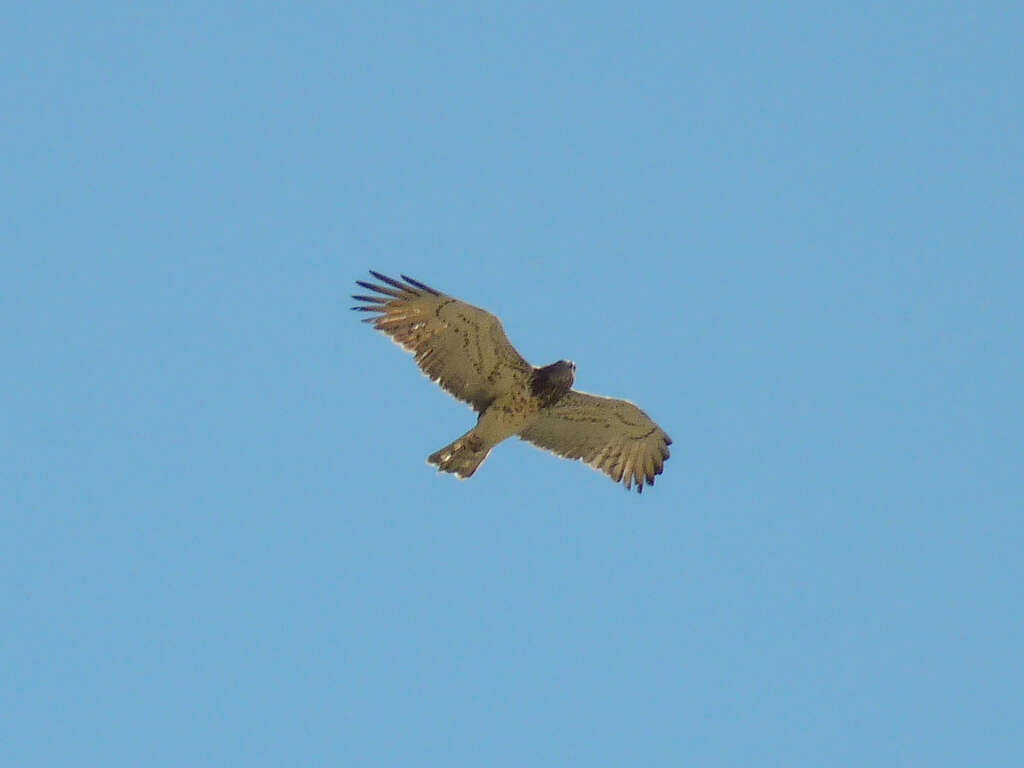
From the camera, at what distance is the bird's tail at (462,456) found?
2042cm

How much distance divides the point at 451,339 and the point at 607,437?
8.93ft

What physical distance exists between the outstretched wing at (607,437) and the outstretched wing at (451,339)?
887 mm

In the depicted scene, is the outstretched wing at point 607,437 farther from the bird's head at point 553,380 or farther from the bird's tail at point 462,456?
the bird's tail at point 462,456

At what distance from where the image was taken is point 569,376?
2058 centimetres

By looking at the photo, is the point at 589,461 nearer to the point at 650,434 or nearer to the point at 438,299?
the point at 650,434

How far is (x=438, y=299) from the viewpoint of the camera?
19969mm

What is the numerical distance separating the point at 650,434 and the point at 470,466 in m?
2.64

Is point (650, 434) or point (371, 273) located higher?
point (650, 434)

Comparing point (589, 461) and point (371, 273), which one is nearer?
point (371, 273)

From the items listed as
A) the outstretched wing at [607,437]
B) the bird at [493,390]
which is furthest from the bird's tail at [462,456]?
the outstretched wing at [607,437]

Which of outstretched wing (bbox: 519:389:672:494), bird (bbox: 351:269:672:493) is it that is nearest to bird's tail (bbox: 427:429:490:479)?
bird (bbox: 351:269:672:493)

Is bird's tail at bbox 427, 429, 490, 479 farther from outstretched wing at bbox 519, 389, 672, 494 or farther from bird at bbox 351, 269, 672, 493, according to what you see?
outstretched wing at bbox 519, 389, 672, 494

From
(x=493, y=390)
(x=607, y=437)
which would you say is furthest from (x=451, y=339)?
(x=607, y=437)

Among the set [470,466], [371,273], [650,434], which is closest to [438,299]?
[371,273]
